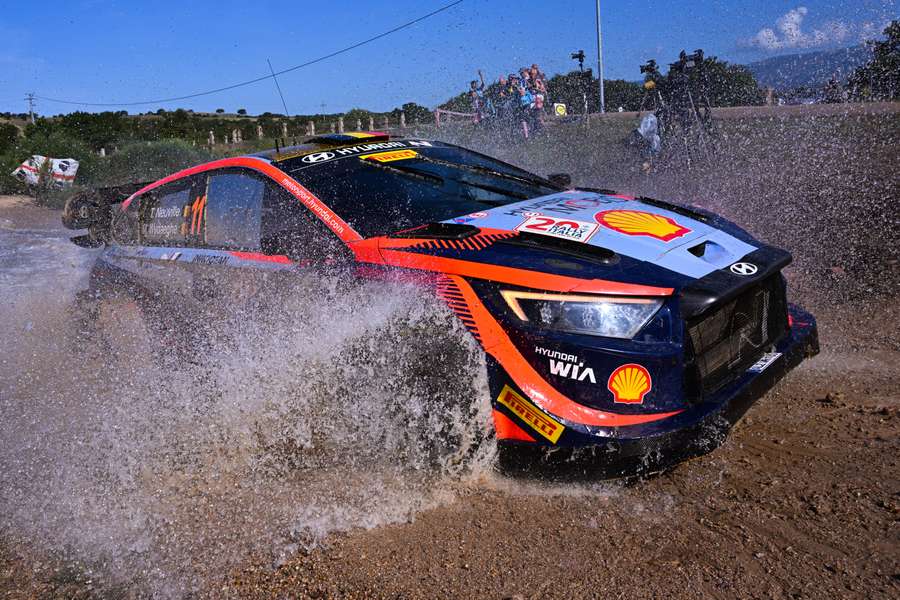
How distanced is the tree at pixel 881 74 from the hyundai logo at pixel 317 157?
13726 millimetres

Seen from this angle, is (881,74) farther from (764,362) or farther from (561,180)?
(764,362)

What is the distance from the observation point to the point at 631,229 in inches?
126

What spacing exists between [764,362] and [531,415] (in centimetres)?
114

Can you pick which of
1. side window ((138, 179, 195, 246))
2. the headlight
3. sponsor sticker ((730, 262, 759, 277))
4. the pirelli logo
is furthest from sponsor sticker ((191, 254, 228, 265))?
sponsor sticker ((730, 262, 759, 277))

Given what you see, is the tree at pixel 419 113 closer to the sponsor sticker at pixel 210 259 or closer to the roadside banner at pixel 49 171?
the roadside banner at pixel 49 171

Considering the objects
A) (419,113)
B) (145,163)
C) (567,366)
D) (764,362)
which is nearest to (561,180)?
(764,362)

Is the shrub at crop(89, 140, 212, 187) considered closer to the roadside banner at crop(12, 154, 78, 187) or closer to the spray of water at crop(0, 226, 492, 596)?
the roadside banner at crop(12, 154, 78, 187)

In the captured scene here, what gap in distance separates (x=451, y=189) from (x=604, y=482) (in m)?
1.86

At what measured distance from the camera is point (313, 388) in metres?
3.38

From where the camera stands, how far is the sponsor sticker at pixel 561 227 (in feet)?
10.1

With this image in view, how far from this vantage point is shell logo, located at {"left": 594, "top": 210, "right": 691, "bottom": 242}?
3188 mm

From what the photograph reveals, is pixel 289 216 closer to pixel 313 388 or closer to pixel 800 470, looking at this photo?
pixel 313 388

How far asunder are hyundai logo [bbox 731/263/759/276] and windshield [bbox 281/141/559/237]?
1.25 metres

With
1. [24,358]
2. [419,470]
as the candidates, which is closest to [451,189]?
[419,470]
